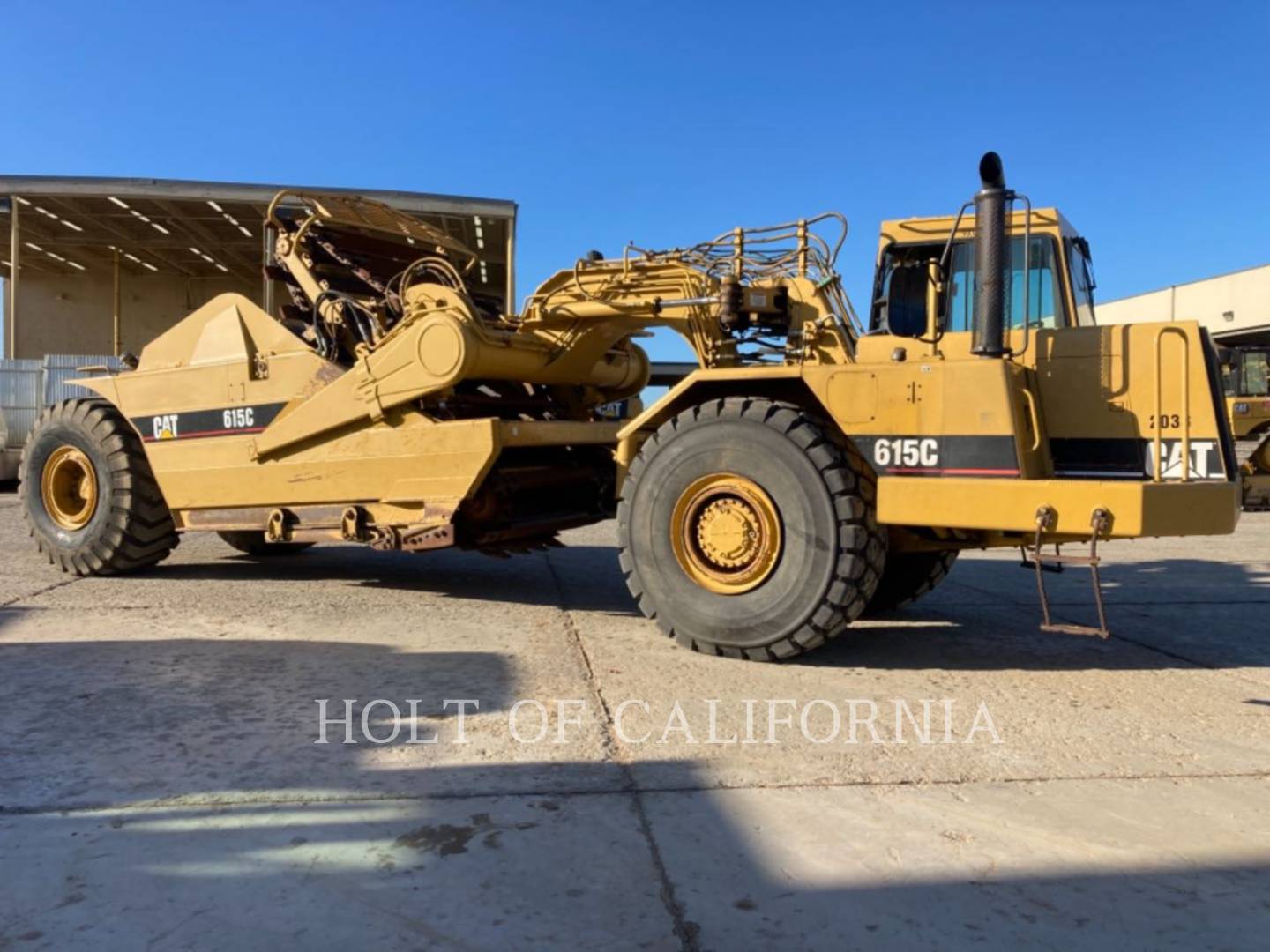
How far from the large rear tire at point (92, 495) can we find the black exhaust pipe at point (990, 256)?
20.0 ft

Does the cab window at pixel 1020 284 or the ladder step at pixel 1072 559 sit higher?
the cab window at pixel 1020 284

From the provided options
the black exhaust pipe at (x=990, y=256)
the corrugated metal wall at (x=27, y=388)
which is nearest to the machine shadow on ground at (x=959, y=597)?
the black exhaust pipe at (x=990, y=256)

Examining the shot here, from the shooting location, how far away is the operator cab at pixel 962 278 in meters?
4.99

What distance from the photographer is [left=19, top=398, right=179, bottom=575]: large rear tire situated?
7.14 meters

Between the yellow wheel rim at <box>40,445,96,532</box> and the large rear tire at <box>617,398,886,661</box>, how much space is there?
4.83m

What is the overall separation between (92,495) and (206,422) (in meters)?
→ 1.32

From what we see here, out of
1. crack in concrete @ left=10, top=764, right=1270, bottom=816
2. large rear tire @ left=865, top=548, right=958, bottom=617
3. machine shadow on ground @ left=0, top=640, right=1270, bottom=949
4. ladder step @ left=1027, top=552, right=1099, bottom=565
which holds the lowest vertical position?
machine shadow on ground @ left=0, top=640, right=1270, bottom=949

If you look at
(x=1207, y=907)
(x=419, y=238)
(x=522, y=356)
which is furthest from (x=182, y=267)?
(x=1207, y=907)

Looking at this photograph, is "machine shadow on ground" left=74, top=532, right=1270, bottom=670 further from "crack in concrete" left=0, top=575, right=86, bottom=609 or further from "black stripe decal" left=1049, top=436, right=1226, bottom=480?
"black stripe decal" left=1049, top=436, right=1226, bottom=480

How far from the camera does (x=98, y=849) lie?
2.59 meters

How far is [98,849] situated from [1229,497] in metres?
4.57

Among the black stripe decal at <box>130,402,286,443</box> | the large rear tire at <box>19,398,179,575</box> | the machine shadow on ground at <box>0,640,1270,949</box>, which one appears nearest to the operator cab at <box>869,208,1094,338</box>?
the machine shadow on ground at <box>0,640,1270,949</box>

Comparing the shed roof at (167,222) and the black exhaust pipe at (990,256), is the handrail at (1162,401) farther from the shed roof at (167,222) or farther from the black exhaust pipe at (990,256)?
the shed roof at (167,222)

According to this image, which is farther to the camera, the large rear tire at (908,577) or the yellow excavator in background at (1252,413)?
the yellow excavator in background at (1252,413)
